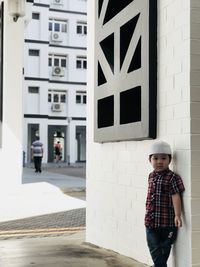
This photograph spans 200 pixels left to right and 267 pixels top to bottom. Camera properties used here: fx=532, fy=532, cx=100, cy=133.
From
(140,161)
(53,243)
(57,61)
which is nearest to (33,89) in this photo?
(57,61)

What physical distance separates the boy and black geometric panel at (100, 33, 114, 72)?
2050mm

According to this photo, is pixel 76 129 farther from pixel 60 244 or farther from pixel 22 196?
pixel 60 244

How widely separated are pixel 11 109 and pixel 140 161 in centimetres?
956

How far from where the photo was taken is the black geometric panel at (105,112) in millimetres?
6837

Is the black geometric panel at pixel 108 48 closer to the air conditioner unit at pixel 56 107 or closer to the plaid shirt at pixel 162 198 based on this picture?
the plaid shirt at pixel 162 198

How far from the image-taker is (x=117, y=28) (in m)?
6.38

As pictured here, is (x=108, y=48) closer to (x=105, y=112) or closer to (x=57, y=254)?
(x=105, y=112)

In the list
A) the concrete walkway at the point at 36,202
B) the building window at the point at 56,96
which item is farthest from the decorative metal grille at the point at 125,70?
the building window at the point at 56,96

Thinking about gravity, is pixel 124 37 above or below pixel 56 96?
below

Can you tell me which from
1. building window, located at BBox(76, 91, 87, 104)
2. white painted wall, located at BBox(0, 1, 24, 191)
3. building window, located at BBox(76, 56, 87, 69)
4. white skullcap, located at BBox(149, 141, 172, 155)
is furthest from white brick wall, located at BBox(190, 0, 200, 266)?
building window, located at BBox(76, 56, 87, 69)

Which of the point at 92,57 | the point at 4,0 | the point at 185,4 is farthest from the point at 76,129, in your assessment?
the point at 185,4

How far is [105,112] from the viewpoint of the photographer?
6.96 m

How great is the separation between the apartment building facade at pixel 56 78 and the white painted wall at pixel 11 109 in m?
23.5

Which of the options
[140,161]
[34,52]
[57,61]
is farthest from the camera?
[57,61]
